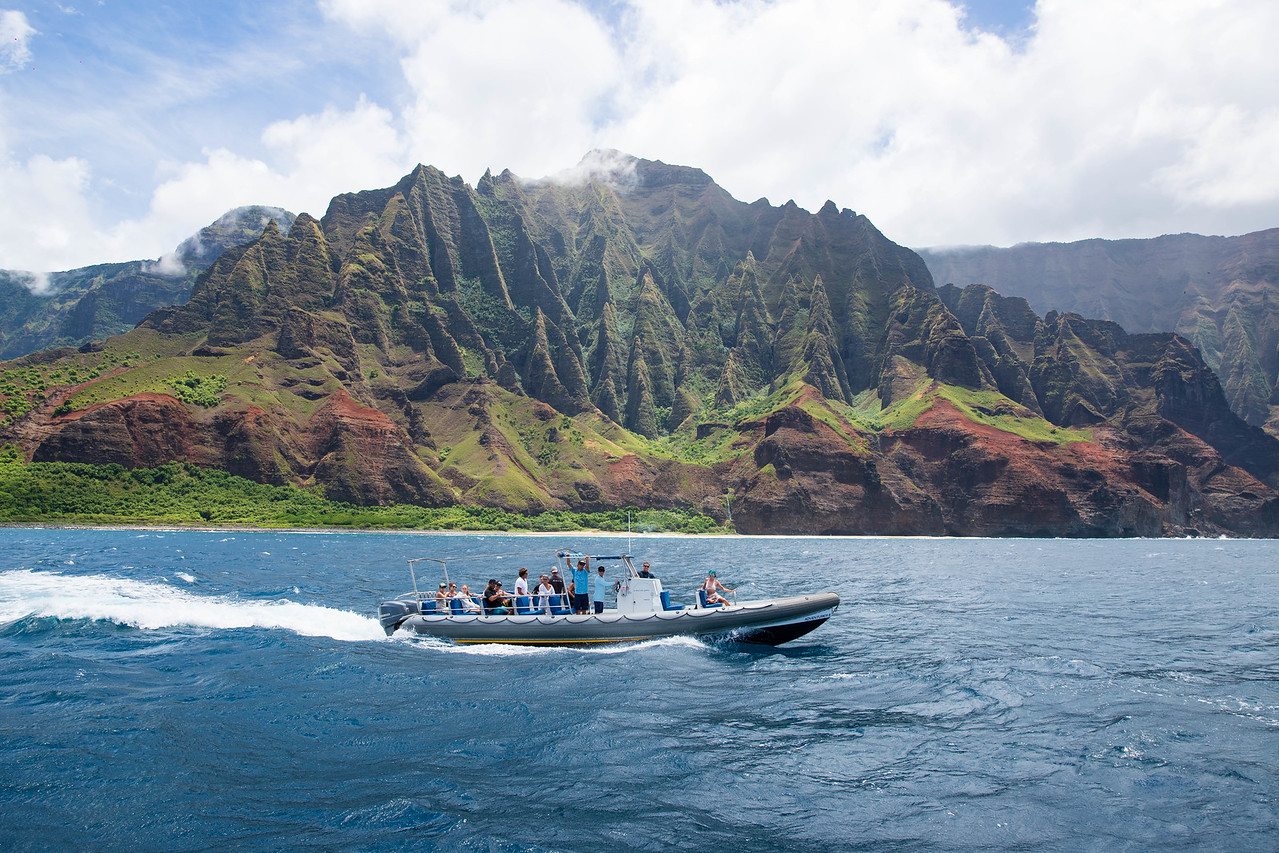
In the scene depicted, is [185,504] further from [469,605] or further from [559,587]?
[559,587]

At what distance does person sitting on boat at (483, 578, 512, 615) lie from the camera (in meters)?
29.6

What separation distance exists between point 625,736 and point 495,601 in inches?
532

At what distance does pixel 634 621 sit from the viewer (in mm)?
28547

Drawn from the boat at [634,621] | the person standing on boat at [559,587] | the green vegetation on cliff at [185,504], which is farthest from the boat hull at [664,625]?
the green vegetation on cliff at [185,504]

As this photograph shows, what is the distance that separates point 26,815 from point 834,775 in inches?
532

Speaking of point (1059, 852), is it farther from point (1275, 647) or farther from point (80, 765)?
point (1275, 647)

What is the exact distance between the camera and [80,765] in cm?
1398

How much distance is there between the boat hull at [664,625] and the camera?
93.0 ft

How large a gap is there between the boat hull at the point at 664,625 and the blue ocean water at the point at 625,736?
0.60 meters

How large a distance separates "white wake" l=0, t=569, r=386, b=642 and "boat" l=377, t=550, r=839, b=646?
3868 mm

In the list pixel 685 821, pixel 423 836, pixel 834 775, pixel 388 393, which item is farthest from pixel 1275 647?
pixel 388 393

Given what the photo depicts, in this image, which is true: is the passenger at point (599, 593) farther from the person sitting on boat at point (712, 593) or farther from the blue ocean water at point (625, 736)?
the person sitting on boat at point (712, 593)

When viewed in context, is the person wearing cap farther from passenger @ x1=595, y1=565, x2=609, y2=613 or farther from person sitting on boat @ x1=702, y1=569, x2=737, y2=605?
person sitting on boat @ x1=702, y1=569, x2=737, y2=605

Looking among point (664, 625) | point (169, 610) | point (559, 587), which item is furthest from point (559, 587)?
point (169, 610)
